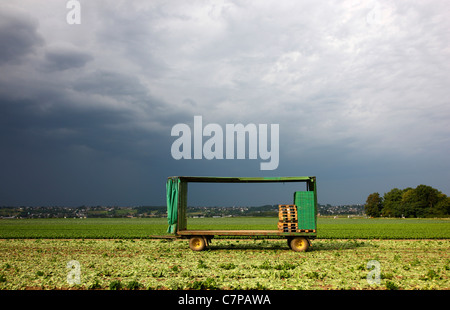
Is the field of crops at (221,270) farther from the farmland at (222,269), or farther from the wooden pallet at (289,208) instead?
the wooden pallet at (289,208)

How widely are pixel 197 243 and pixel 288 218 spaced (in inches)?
229

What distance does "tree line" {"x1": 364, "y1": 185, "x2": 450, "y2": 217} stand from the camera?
131m

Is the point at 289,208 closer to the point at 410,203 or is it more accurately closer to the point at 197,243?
the point at 197,243

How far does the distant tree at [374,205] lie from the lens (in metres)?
151

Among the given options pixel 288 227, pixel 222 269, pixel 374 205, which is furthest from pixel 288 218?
pixel 374 205

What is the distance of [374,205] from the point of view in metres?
152

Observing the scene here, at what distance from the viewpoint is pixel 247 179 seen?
2155 centimetres

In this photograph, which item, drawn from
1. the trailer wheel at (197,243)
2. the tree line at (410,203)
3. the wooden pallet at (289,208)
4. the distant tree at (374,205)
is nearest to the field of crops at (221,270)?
the trailer wheel at (197,243)

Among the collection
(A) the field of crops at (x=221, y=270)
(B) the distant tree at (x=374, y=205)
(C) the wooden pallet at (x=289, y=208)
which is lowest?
(B) the distant tree at (x=374, y=205)

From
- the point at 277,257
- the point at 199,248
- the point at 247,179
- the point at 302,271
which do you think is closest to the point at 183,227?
the point at 199,248

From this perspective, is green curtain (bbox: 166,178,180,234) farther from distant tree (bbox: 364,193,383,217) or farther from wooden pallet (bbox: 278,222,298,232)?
distant tree (bbox: 364,193,383,217)
